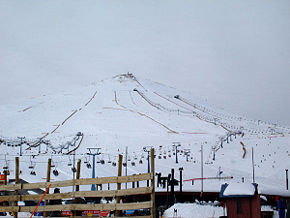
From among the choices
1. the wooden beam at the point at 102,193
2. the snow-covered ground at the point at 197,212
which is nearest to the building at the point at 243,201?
the snow-covered ground at the point at 197,212

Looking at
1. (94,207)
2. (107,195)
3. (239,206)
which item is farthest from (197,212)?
(107,195)

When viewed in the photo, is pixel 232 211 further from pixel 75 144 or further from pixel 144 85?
pixel 144 85

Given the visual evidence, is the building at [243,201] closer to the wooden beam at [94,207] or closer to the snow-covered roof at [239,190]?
the snow-covered roof at [239,190]

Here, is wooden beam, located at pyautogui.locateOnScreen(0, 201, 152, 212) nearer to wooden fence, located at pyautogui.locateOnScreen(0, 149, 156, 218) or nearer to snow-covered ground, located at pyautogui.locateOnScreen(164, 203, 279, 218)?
wooden fence, located at pyautogui.locateOnScreen(0, 149, 156, 218)

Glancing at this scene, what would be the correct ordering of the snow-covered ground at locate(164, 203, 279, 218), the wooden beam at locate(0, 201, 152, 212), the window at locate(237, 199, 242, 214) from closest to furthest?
the wooden beam at locate(0, 201, 152, 212) < the window at locate(237, 199, 242, 214) < the snow-covered ground at locate(164, 203, 279, 218)

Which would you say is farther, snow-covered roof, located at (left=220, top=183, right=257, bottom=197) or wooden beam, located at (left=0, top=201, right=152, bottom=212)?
snow-covered roof, located at (left=220, top=183, right=257, bottom=197)

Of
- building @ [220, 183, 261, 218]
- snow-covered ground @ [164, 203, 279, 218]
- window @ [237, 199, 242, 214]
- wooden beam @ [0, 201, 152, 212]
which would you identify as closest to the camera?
wooden beam @ [0, 201, 152, 212]

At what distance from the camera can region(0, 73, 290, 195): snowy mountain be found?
3180 centimetres

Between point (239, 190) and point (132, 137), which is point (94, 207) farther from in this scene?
point (132, 137)

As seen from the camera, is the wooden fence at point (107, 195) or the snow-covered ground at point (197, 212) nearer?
the wooden fence at point (107, 195)

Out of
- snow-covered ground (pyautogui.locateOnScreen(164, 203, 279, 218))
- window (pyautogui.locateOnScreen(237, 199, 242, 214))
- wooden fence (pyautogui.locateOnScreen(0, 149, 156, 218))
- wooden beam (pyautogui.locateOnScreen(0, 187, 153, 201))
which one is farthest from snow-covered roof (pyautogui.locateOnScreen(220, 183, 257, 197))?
wooden beam (pyautogui.locateOnScreen(0, 187, 153, 201))

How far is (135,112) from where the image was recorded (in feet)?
244

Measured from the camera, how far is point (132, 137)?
166 feet

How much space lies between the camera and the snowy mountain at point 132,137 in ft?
104
